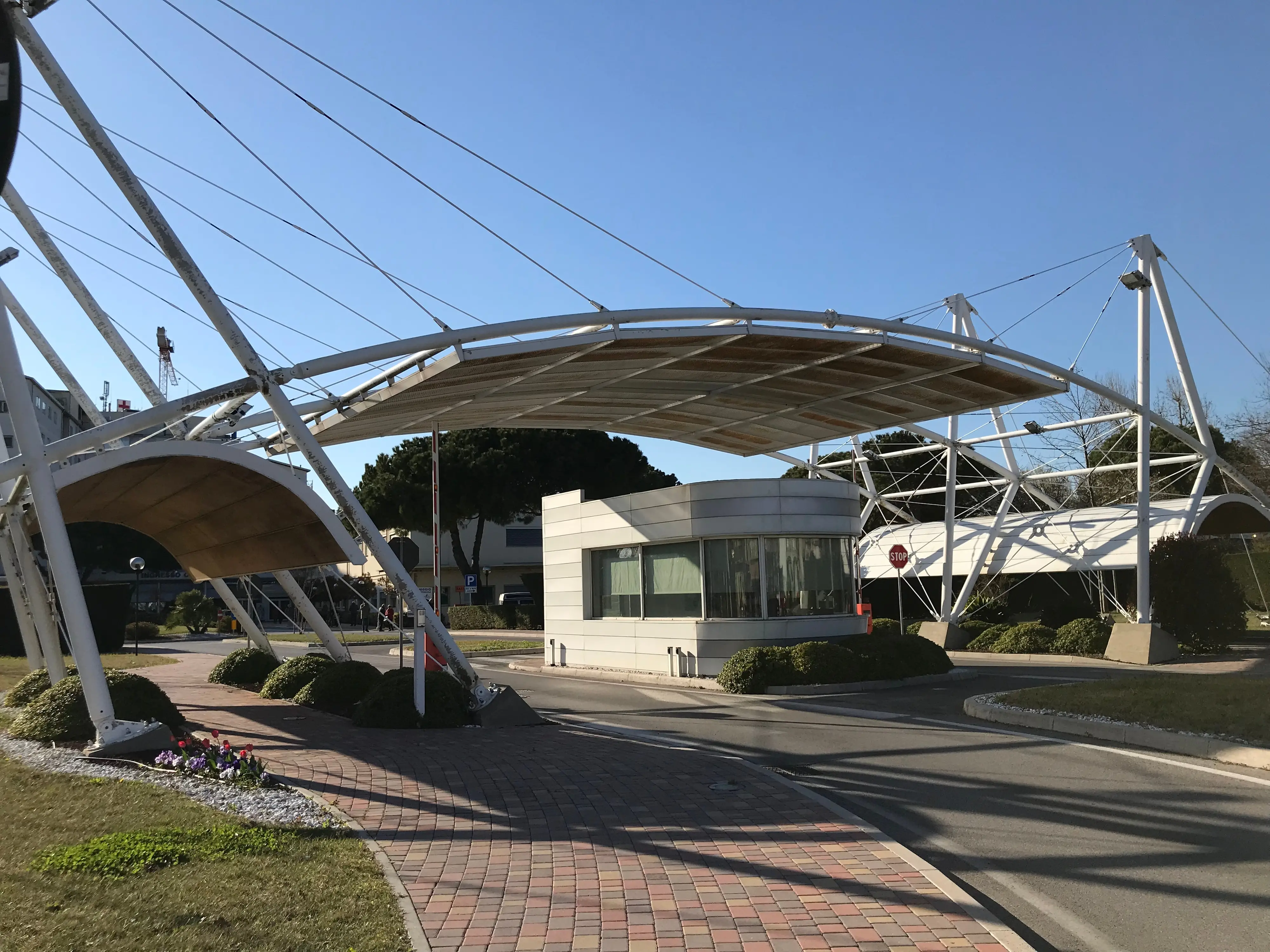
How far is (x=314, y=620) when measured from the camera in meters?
19.7

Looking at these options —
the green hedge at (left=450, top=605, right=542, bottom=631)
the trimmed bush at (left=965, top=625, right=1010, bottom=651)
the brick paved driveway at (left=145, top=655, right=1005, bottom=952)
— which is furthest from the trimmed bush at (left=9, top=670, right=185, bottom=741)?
the green hedge at (left=450, top=605, right=542, bottom=631)

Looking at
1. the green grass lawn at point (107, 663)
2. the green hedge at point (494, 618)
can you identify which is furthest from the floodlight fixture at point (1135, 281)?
the green hedge at point (494, 618)

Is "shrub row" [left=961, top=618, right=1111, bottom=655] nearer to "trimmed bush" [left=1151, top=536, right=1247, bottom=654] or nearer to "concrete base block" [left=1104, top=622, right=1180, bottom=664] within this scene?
"concrete base block" [left=1104, top=622, right=1180, bottom=664]

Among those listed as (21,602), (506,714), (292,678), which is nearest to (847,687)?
(506,714)

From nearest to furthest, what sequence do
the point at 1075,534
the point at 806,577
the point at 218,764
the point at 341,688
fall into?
the point at 218,764 < the point at 341,688 < the point at 806,577 < the point at 1075,534

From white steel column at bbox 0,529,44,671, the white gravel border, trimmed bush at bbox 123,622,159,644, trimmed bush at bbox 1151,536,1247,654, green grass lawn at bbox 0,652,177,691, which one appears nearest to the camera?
the white gravel border

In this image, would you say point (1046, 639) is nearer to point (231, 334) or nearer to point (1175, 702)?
point (1175, 702)

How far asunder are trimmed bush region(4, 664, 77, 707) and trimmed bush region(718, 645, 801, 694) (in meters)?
11.5


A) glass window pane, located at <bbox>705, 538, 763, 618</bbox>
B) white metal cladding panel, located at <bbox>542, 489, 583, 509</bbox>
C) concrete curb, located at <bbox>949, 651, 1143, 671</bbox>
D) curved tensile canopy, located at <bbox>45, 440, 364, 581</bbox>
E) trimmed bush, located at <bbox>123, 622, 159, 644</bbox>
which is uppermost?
white metal cladding panel, located at <bbox>542, 489, 583, 509</bbox>

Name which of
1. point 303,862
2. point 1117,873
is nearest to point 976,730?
point 1117,873

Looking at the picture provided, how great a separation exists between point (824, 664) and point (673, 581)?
4.55m

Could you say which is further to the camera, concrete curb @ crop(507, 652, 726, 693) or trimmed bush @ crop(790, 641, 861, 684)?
concrete curb @ crop(507, 652, 726, 693)

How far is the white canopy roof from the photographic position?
29828mm

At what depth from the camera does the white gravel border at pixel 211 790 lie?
27.2 ft
